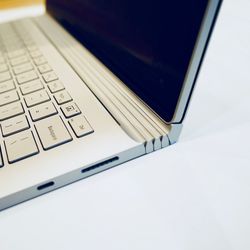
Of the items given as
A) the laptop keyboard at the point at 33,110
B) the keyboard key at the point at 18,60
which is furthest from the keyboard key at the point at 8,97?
the keyboard key at the point at 18,60

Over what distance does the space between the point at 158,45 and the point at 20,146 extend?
0.51ft

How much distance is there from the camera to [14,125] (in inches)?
10.6

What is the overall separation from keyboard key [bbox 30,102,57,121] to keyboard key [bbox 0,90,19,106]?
41 mm

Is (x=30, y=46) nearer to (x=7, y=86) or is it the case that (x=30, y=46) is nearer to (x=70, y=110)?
(x=7, y=86)

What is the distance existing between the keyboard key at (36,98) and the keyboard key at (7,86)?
44 mm

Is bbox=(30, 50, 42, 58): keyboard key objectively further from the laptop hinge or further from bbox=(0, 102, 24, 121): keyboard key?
bbox=(0, 102, 24, 121): keyboard key

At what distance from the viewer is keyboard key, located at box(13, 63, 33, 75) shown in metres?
0.38

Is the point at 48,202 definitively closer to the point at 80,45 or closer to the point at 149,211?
the point at 149,211

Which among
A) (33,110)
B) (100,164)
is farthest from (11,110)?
(100,164)

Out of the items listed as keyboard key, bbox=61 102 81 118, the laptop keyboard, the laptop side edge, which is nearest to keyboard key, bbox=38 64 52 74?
the laptop keyboard

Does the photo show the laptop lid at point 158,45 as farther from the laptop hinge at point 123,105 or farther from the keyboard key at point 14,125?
the keyboard key at point 14,125

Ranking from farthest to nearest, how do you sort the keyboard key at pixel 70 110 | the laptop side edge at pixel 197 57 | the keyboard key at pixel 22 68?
the keyboard key at pixel 22 68 → the keyboard key at pixel 70 110 → the laptop side edge at pixel 197 57

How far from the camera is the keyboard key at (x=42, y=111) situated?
274 millimetres

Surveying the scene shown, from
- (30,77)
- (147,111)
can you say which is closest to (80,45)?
(30,77)
